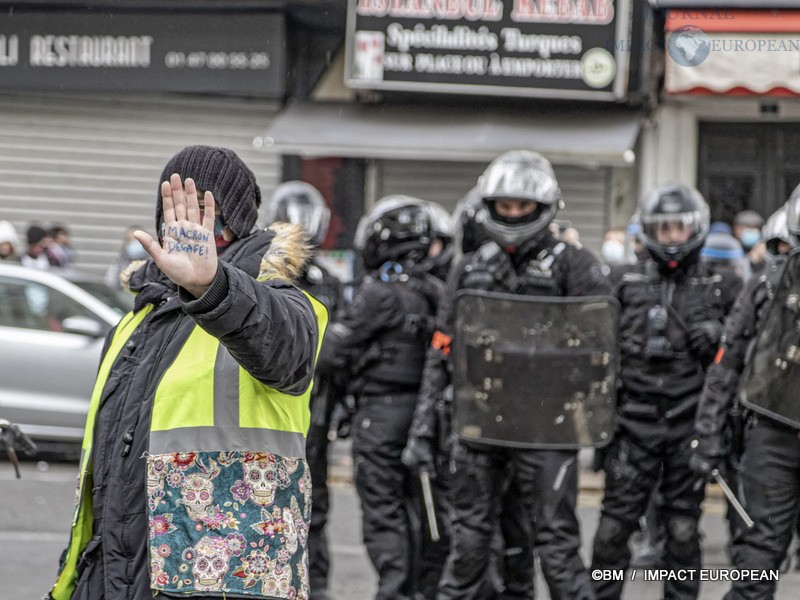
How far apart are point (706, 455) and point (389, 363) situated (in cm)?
169

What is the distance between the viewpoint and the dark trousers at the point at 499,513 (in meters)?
5.06

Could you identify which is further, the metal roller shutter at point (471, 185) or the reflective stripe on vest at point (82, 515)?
the metal roller shutter at point (471, 185)

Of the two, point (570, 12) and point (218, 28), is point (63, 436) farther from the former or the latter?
point (570, 12)

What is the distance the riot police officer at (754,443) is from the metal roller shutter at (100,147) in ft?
33.5

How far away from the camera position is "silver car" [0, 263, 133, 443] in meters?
10.0

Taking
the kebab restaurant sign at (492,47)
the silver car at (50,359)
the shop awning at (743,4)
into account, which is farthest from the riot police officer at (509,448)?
the kebab restaurant sign at (492,47)

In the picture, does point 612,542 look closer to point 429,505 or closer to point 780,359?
point 429,505

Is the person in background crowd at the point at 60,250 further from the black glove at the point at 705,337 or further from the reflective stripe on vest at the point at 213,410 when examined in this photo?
the reflective stripe on vest at the point at 213,410

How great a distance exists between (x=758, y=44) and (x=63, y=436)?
728 cm

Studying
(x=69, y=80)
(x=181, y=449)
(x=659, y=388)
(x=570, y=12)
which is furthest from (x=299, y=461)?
(x=69, y=80)

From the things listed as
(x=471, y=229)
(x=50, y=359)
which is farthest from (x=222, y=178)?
(x=50, y=359)

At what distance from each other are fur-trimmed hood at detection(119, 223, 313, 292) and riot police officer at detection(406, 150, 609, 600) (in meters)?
2.19

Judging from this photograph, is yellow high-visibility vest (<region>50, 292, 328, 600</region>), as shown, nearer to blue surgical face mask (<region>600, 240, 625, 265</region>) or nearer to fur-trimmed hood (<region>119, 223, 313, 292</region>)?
fur-trimmed hood (<region>119, 223, 313, 292</region>)

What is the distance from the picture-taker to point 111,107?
49.0 feet
